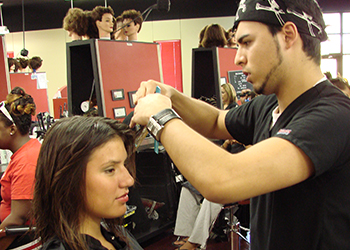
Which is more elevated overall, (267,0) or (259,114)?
(267,0)

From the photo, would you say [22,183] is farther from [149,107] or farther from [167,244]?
[167,244]

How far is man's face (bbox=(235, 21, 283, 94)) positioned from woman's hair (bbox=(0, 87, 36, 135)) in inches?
74.8

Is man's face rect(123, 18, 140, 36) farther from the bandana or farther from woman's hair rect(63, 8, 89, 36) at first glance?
the bandana

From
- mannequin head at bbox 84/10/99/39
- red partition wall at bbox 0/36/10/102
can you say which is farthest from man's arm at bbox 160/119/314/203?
red partition wall at bbox 0/36/10/102

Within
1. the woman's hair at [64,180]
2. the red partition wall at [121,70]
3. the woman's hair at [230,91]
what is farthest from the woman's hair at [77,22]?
the woman's hair at [64,180]

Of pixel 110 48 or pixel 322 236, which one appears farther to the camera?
pixel 110 48

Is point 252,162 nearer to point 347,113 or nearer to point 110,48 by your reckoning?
point 347,113

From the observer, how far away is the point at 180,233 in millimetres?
3057

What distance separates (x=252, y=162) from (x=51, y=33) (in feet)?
30.9

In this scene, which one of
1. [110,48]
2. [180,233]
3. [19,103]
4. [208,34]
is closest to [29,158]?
[19,103]

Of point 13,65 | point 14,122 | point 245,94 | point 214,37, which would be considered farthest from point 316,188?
point 13,65

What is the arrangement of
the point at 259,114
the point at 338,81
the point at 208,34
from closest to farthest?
1. the point at 259,114
2. the point at 338,81
3. the point at 208,34

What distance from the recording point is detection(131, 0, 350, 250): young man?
0.78m

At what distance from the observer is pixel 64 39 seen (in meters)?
8.88
